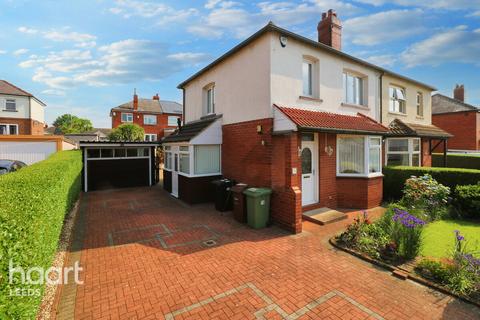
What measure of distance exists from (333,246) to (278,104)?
474 centimetres

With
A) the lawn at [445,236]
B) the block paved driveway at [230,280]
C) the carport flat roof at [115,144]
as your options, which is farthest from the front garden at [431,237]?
the carport flat roof at [115,144]

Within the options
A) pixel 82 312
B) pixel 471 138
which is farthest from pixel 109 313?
pixel 471 138

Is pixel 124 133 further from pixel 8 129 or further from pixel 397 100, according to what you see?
pixel 397 100

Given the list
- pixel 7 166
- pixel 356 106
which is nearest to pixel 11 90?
pixel 7 166

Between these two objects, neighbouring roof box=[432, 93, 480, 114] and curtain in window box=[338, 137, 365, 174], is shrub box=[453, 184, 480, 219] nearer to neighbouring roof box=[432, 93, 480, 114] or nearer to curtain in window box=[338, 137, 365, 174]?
curtain in window box=[338, 137, 365, 174]

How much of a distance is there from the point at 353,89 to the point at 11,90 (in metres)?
39.9

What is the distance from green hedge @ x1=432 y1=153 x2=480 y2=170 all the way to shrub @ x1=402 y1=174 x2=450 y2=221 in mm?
12060

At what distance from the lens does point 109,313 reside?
3.85m

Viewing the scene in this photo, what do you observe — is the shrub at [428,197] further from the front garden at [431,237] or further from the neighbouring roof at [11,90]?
the neighbouring roof at [11,90]

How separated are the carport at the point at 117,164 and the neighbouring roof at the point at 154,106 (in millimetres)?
26081

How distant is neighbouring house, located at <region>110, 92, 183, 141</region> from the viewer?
37.8m

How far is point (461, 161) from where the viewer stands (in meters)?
18.0

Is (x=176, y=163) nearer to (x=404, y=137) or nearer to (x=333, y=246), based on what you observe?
(x=333, y=246)

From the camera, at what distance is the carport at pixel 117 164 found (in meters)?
14.1
